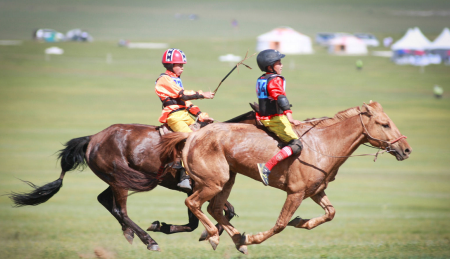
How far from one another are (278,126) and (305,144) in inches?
17.1

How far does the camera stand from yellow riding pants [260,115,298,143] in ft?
21.9

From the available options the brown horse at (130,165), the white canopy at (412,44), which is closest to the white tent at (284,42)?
the white canopy at (412,44)

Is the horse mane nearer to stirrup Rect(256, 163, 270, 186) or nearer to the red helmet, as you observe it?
stirrup Rect(256, 163, 270, 186)

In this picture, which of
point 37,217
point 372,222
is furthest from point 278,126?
point 37,217

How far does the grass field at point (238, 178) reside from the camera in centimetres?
944

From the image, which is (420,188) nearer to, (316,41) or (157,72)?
(157,72)

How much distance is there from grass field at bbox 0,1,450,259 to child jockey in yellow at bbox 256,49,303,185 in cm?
208

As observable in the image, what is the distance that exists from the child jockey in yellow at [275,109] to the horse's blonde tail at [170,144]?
1.19m

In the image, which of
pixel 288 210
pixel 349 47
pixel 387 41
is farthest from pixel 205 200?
pixel 387 41

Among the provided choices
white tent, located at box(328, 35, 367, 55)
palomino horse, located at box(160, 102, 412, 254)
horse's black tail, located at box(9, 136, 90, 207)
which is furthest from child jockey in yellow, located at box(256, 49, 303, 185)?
white tent, located at box(328, 35, 367, 55)

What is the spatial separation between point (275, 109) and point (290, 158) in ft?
2.18

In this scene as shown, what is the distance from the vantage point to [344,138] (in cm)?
686

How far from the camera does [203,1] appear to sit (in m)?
117

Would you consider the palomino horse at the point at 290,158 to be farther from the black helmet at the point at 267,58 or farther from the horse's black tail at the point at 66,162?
the horse's black tail at the point at 66,162
